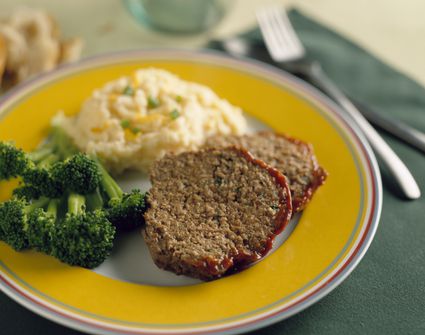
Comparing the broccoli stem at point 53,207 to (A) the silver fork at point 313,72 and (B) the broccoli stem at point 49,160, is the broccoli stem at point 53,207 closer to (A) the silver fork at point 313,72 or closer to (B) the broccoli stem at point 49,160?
(B) the broccoli stem at point 49,160

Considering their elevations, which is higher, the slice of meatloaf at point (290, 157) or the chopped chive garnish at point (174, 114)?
the chopped chive garnish at point (174, 114)

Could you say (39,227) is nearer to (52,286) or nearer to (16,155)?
(52,286)

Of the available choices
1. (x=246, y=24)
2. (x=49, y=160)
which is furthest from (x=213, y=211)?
(x=246, y=24)

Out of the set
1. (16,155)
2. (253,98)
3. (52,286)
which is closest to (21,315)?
(52,286)

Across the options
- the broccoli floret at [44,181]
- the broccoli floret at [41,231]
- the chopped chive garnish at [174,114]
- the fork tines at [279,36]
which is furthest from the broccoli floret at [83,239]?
the fork tines at [279,36]

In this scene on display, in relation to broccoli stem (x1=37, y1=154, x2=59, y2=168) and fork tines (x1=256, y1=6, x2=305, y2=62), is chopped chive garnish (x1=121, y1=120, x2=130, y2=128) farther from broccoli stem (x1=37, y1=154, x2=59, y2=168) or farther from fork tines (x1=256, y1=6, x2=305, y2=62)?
fork tines (x1=256, y1=6, x2=305, y2=62)

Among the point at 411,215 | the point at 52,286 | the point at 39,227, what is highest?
the point at 39,227
